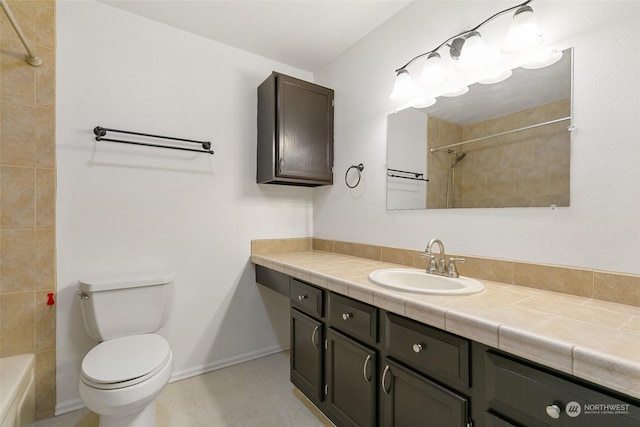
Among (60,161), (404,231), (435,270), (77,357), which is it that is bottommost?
(77,357)

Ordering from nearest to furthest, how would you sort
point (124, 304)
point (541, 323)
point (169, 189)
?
1. point (541, 323)
2. point (124, 304)
3. point (169, 189)

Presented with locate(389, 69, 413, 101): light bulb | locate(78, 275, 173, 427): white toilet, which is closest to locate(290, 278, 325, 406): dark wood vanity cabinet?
locate(78, 275, 173, 427): white toilet

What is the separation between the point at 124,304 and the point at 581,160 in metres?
2.31

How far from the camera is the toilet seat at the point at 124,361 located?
49.7 inches

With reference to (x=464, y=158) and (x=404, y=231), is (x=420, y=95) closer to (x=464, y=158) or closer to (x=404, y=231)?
(x=464, y=158)

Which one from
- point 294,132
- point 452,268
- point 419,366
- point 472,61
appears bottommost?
point 419,366

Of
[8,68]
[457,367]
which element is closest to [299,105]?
[8,68]

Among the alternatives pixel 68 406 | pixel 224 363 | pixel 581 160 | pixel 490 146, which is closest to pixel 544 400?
pixel 581 160

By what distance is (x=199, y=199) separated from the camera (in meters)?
2.14

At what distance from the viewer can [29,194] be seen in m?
1.63

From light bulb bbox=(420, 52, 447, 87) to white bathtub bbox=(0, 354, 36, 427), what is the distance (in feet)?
7.98

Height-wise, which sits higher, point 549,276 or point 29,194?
point 29,194

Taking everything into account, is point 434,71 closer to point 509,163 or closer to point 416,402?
point 509,163

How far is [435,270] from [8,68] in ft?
8.23
